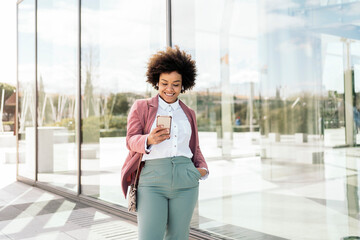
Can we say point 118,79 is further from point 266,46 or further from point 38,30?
point 38,30

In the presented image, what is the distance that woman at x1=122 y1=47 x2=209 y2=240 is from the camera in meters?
2.07

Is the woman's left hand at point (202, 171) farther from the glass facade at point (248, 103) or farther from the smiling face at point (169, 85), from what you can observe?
the glass facade at point (248, 103)

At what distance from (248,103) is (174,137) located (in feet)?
5.53

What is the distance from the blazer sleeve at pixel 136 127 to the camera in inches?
81.3

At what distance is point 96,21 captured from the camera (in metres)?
5.73

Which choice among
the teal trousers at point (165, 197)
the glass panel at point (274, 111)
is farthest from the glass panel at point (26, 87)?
the teal trousers at point (165, 197)

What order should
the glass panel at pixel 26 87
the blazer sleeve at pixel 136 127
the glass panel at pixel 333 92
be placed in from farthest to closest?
the glass panel at pixel 26 87, the glass panel at pixel 333 92, the blazer sleeve at pixel 136 127

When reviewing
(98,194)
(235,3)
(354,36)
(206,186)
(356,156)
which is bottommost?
(98,194)

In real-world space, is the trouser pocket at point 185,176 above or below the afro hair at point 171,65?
below

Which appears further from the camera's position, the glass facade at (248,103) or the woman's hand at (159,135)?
the glass facade at (248,103)

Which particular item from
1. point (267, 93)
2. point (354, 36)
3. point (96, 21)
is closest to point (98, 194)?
point (96, 21)

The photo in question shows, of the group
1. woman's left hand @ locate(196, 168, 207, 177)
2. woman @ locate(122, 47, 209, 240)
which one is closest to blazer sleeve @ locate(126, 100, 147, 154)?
woman @ locate(122, 47, 209, 240)

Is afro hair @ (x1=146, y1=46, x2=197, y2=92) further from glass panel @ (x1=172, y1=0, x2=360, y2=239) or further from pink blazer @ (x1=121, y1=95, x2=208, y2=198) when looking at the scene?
glass panel @ (x1=172, y1=0, x2=360, y2=239)

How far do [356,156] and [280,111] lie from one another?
36.3 inches
